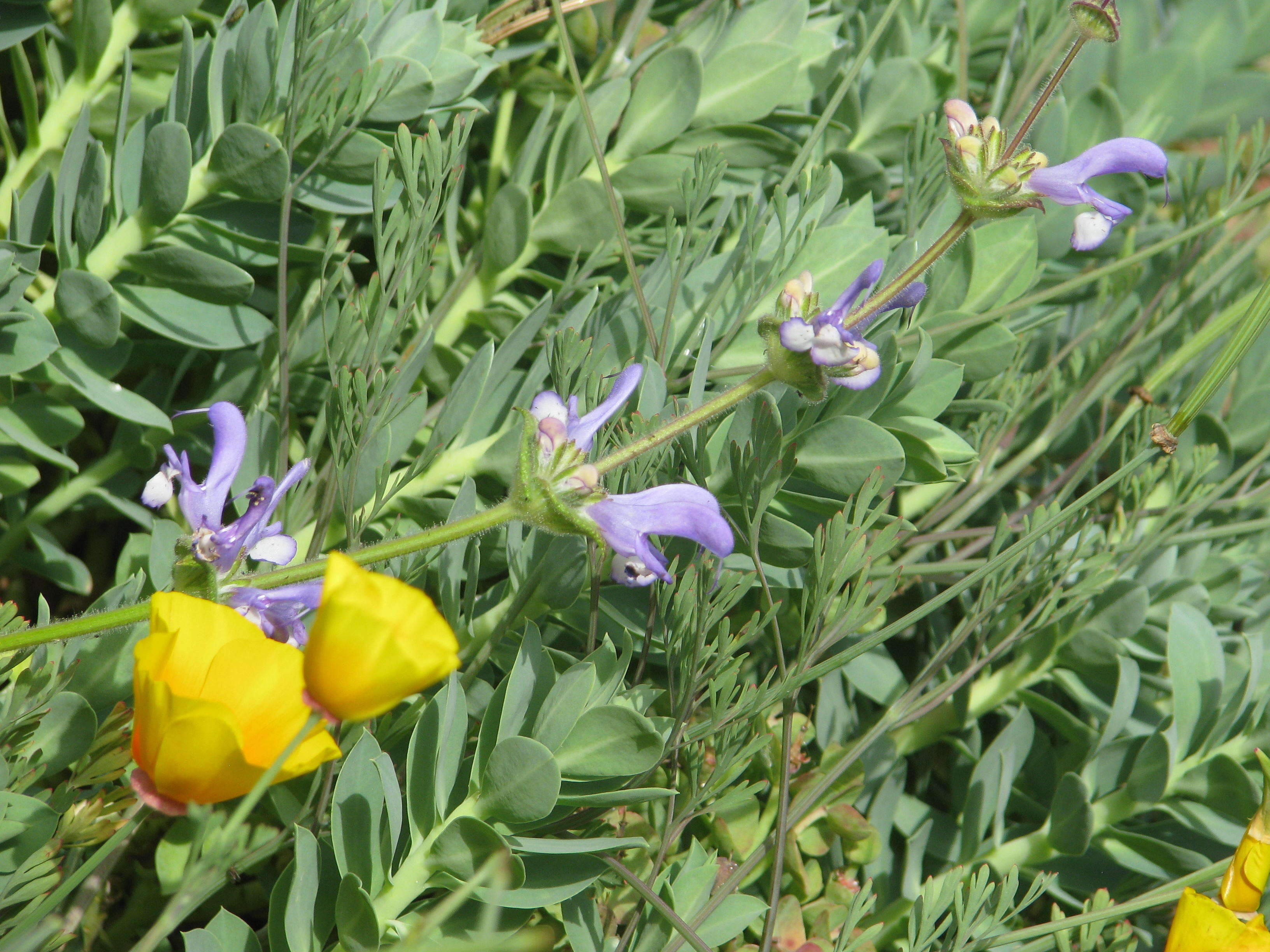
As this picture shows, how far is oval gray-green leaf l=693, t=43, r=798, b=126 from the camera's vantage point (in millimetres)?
570

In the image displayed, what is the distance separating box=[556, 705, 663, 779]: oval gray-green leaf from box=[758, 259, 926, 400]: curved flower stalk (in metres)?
0.15

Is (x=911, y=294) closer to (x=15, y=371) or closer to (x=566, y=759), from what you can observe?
(x=566, y=759)

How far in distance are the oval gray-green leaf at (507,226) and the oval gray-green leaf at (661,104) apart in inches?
2.9

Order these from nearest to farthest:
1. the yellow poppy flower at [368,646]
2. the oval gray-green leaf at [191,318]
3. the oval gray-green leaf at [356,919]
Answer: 1. the yellow poppy flower at [368,646]
2. the oval gray-green leaf at [356,919]
3. the oval gray-green leaf at [191,318]

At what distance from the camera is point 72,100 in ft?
1.68

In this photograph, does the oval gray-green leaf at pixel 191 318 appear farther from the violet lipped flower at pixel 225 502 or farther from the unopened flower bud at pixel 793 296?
the unopened flower bud at pixel 793 296

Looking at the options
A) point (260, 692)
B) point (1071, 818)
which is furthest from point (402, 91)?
point (1071, 818)

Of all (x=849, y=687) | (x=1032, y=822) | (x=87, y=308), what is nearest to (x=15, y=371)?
(x=87, y=308)

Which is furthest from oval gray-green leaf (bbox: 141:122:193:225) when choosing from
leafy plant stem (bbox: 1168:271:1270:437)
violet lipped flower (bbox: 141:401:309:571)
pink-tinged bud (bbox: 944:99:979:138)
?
leafy plant stem (bbox: 1168:271:1270:437)

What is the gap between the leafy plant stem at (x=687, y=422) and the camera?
13.6 inches

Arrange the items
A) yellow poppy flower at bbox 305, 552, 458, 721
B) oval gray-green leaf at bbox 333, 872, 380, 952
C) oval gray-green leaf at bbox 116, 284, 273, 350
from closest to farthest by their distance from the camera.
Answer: yellow poppy flower at bbox 305, 552, 458, 721 → oval gray-green leaf at bbox 333, 872, 380, 952 → oval gray-green leaf at bbox 116, 284, 273, 350

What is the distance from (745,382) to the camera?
37 centimetres

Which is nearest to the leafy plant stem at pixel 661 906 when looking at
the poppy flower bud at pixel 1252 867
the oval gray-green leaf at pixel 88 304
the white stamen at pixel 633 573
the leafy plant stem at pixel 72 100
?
the white stamen at pixel 633 573

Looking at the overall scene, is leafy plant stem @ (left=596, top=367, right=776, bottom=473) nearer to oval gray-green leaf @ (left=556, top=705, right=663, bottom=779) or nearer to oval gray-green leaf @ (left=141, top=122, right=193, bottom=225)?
oval gray-green leaf @ (left=556, top=705, right=663, bottom=779)
